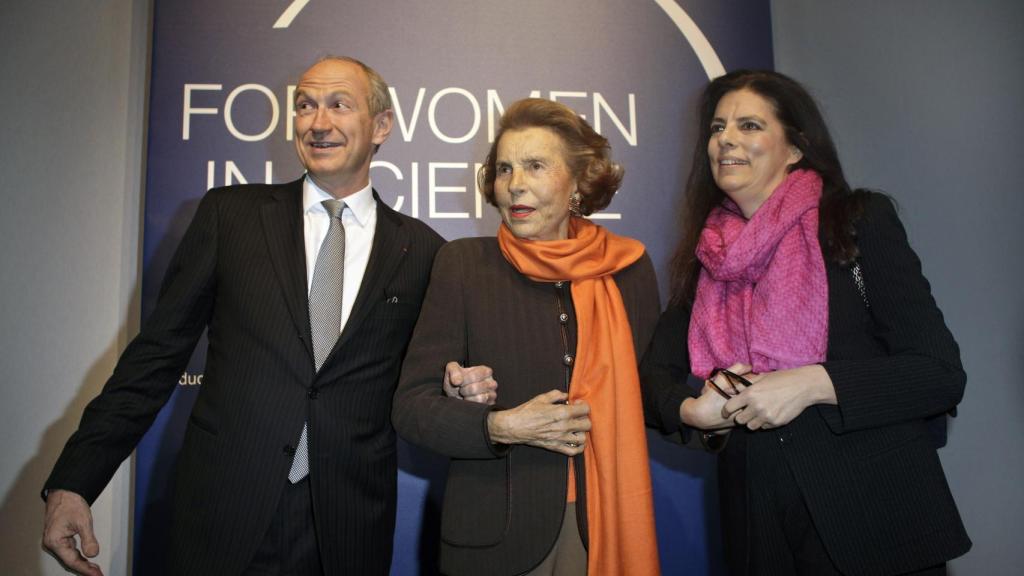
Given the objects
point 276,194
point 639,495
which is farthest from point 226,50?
point 639,495

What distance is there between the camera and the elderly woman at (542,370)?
1656 millimetres

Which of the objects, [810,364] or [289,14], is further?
[289,14]

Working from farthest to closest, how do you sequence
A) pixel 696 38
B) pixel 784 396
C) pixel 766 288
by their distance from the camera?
pixel 696 38 → pixel 766 288 → pixel 784 396

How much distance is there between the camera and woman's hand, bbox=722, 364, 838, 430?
1576 mm

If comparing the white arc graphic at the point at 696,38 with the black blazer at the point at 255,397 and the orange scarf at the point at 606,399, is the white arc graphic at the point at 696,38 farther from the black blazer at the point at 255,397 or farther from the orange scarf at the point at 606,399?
the black blazer at the point at 255,397

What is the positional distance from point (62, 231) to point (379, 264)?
188 cm

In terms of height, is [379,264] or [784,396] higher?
[379,264]

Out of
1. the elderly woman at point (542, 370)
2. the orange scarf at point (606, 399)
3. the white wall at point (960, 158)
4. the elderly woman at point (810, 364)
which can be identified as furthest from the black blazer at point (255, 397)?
the white wall at point (960, 158)

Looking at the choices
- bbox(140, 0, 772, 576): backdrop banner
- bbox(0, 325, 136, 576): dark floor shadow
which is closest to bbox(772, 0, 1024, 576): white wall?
bbox(140, 0, 772, 576): backdrop banner

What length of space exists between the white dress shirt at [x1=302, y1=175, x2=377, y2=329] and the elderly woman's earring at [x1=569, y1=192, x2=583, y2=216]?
0.57m

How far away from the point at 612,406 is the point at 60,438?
7.96 ft

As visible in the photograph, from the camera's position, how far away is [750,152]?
1936 mm

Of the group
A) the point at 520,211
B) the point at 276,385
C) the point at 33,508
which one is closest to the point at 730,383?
the point at 520,211

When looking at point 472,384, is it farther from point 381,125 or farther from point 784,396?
point 381,125
